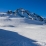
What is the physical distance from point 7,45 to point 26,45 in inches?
50.2

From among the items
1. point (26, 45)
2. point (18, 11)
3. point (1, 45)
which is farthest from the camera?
point (18, 11)

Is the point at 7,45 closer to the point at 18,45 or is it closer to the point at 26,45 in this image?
the point at 18,45

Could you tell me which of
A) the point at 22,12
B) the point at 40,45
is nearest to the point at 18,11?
the point at 22,12

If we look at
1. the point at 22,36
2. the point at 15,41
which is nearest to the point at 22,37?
the point at 22,36

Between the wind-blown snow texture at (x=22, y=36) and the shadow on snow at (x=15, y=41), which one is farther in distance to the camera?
the wind-blown snow texture at (x=22, y=36)

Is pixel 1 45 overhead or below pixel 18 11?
below

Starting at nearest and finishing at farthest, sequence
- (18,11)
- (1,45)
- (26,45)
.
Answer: (1,45) < (26,45) < (18,11)

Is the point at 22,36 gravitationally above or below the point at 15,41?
above

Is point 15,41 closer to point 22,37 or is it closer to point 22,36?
point 22,37

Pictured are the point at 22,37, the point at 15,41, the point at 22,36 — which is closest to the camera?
the point at 15,41

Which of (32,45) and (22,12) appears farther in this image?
(22,12)

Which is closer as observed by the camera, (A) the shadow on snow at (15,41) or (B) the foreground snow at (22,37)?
(A) the shadow on snow at (15,41)

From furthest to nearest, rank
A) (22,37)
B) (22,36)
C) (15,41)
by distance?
(22,36) < (22,37) < (15,41)

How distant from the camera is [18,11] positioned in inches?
4136
